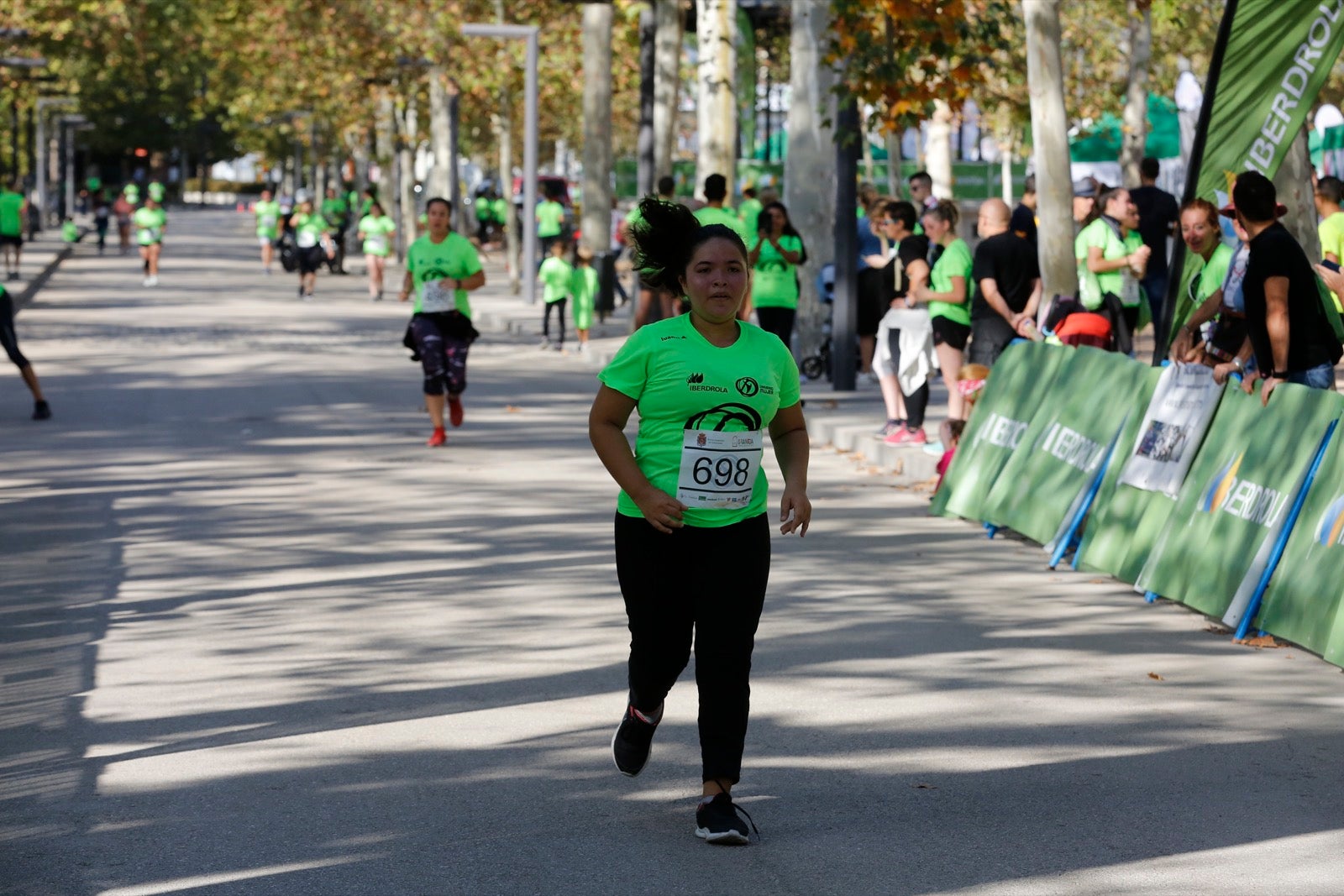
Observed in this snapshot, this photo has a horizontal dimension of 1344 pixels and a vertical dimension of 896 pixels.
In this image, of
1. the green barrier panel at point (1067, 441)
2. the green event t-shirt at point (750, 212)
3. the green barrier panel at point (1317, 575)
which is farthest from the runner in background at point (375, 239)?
the green barrier panel at point (1317, 575)

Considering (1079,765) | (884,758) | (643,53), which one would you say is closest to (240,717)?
(884,758)

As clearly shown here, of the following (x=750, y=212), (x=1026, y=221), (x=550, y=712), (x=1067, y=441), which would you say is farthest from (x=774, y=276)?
(x=550, y=712)

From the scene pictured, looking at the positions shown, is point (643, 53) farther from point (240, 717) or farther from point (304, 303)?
point (240, 717)

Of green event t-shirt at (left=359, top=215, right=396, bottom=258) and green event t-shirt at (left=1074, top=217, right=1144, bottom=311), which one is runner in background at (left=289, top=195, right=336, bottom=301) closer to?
green event t-shirt at (left=359, top=215, right=396, bottom=258)

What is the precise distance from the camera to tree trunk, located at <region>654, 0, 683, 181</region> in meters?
28.5

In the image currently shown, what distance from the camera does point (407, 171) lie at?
54.0 metres

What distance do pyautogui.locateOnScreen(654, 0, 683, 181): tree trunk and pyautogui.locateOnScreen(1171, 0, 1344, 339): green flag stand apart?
17.4m

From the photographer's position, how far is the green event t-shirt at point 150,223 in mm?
37719

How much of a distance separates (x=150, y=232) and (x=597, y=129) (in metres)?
9.89

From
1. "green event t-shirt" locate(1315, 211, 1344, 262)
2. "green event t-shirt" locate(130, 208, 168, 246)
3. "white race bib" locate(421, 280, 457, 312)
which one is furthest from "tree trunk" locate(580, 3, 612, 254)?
"green event t-shirt" locate(1315, 211, 1344, 262)

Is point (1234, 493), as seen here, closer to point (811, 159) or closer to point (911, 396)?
point (911, 396)

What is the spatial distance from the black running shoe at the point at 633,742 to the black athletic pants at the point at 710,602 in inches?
11.1

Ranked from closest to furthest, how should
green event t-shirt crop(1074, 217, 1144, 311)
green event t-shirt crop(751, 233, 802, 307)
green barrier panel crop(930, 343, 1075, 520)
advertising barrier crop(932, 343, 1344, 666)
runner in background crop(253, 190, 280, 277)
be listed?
advertising barrier crop(932, 343, 1344, 666) < green barrier panel crop(930, 343, 1075, 520) < green event t-shirt crop(1074, 217, 1144, 311) < green event t-shirt crop(751, 233, 802, 307) < runner in background crop(253, 190, 280, 277)

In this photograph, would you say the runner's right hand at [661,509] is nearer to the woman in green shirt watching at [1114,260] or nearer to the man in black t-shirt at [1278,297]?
the man in black t-shirt at [1278,297]
